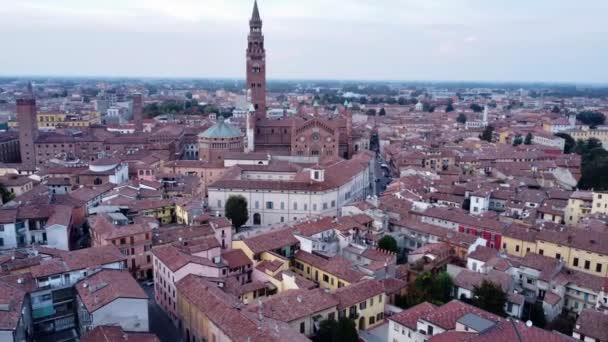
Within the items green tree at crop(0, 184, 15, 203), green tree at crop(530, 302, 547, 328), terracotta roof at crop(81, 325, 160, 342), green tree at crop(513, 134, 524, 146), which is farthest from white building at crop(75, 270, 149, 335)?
green tree at crop(513, 134, 524, 146)

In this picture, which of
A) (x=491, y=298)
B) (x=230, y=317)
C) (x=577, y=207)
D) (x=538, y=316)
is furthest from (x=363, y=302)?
(x=577, y=207)

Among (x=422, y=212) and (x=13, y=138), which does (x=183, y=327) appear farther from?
(x=13, y=138)

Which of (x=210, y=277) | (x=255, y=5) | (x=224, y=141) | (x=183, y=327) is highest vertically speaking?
(x=255, y=5)

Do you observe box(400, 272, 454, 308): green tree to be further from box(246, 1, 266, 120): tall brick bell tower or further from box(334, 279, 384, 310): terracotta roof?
box(246, 1, 266, 120): tall brick bell tower

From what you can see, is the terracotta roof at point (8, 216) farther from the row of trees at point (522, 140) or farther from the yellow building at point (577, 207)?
the row of trees at point (522, 140)

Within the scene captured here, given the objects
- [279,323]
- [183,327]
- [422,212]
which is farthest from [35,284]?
[422,212]

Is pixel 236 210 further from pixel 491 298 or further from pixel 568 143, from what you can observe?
pixel 568 143
